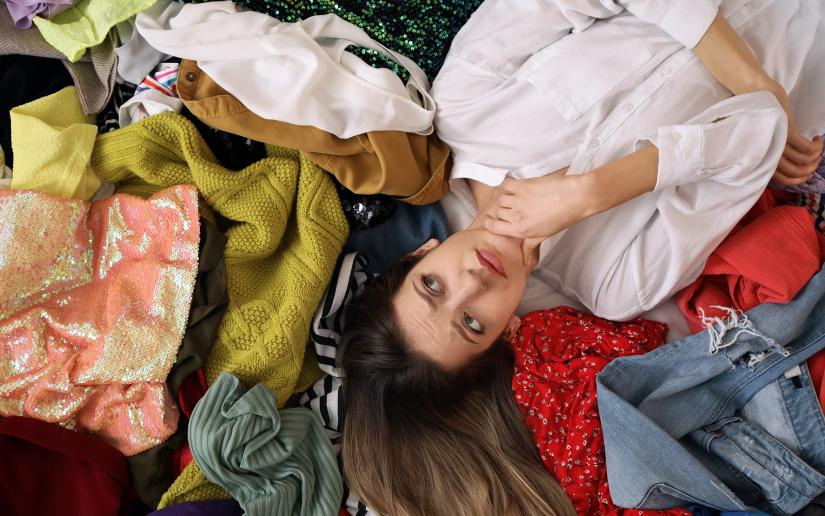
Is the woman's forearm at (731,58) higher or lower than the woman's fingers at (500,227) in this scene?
higher

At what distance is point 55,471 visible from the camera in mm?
907

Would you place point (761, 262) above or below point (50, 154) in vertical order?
above

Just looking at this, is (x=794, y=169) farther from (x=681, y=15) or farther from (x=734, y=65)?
(x=681, y=15)

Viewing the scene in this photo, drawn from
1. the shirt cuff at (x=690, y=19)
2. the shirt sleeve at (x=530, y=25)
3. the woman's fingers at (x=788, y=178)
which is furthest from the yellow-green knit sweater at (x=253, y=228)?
the woman's fingers at (x=788, y=178)

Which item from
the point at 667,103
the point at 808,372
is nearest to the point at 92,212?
the point at 667,103

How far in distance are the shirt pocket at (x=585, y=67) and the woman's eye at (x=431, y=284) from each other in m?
0.33

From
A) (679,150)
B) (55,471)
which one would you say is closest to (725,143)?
(679,150)

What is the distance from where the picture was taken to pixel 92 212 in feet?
3.26

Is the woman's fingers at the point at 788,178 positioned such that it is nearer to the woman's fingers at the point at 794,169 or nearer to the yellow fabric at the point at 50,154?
the woman's fingers at the point at 794,169

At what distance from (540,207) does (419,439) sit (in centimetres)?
43

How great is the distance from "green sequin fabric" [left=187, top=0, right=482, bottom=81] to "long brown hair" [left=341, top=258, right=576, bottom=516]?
0.36 meters

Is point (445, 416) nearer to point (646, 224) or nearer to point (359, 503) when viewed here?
point (359, 503)

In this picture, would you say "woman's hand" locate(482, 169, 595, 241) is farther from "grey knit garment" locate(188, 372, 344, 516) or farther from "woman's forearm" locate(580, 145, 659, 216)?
"grey knit garment" locate(188, 372, 344, 516)

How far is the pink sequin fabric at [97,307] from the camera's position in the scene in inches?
35.5
